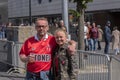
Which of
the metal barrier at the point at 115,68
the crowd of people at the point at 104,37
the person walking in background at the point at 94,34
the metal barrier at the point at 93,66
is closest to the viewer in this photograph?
the metal barrier at the point at 115,68

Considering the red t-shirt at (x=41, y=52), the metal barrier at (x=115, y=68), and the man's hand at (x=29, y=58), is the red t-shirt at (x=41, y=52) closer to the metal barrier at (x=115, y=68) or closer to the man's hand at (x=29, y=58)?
the man's hand at (x=29, y=58)

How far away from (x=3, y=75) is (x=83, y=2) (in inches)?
166

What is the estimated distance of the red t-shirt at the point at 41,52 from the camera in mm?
5586

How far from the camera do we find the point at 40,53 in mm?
5586

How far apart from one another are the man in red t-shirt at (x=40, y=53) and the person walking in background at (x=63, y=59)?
12 centimetres

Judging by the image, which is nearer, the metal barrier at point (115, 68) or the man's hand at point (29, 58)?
the man's hand at point (29, 58)

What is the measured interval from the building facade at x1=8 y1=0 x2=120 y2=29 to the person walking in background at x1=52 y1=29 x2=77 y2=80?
16956 millimetres

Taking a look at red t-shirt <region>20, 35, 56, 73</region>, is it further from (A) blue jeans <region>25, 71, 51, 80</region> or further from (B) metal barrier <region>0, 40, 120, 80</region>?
(B) metal barrier <region>0, 40, 120, 80</region>

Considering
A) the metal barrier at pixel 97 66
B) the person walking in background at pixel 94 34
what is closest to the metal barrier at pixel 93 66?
the metal barrier at pixel 97 66

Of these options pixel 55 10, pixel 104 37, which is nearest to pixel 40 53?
pixel 104 37

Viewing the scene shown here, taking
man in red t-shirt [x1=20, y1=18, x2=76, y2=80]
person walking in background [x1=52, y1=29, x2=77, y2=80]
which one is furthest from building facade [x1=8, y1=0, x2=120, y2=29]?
person walking in background [x1=52, y1=29, x2=77, y2=80]

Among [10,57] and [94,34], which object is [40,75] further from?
[94,34]

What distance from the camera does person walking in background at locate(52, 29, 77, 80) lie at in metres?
5.46

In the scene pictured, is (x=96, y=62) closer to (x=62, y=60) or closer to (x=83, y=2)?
(x=62, y=60)
